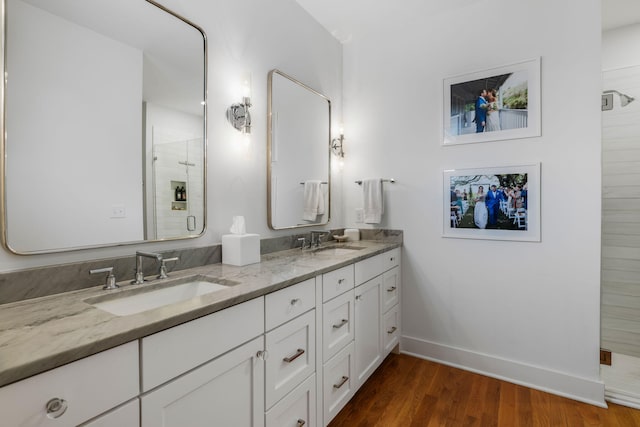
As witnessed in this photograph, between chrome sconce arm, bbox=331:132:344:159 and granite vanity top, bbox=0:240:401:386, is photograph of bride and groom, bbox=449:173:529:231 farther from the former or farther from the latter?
granite vanity top, bbox=0:240:401:386

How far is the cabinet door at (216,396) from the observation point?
90 centimetres

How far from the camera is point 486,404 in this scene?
1954 mm

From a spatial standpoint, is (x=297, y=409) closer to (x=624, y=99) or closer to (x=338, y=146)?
(x=338, y=146)

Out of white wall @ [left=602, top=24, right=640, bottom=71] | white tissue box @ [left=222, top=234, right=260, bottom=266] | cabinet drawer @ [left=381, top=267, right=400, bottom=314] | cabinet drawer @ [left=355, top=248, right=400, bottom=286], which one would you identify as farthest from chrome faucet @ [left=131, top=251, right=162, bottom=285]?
white wall @ [left=602, top=24, right=640, bottom=71]

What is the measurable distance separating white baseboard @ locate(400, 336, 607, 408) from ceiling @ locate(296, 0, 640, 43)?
8.26 feet

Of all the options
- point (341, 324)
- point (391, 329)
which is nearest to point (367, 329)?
point (341, 324)

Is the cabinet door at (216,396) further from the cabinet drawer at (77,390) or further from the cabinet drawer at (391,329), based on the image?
the cabinet drawer at (391,329)

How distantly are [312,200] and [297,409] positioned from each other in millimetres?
1437

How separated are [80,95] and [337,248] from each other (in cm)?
179

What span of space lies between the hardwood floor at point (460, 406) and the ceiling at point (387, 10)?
265 centimetres

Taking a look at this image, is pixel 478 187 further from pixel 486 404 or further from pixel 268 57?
pixel 268 57

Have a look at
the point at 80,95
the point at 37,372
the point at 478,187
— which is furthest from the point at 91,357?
the point at 478,187

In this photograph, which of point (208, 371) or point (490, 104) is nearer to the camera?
point (208, 371)

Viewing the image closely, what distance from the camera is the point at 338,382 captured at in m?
1.76
